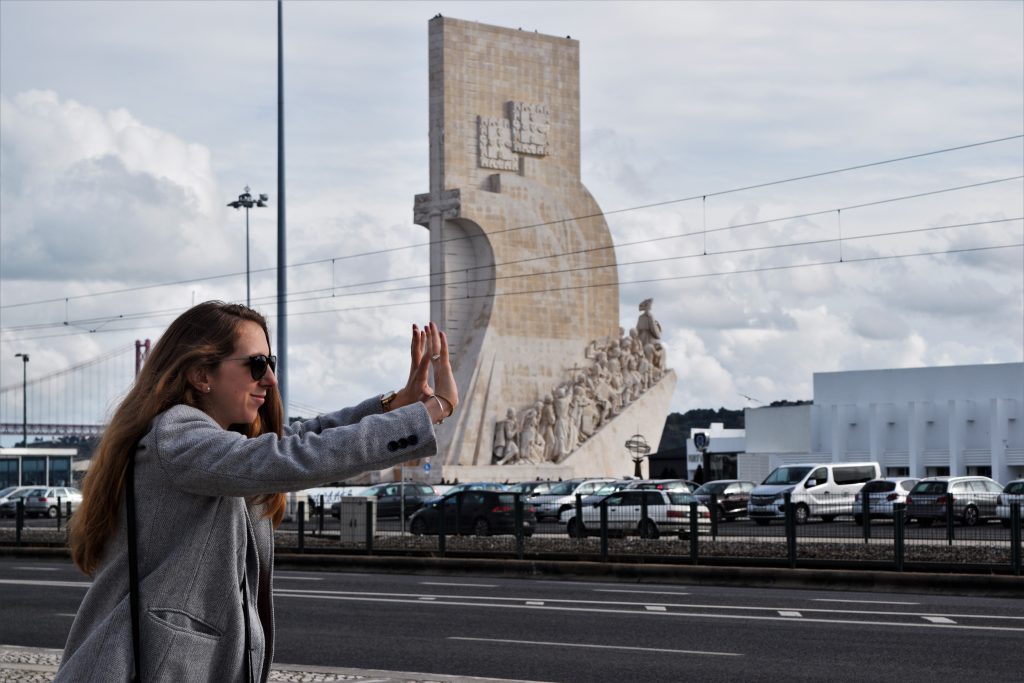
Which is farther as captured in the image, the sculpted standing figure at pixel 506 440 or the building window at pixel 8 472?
the building window at pixel 8 472

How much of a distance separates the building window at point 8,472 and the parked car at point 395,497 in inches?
1155

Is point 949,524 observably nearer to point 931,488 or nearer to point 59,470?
point 931,488

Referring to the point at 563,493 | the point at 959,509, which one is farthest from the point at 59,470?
the point at 959,509

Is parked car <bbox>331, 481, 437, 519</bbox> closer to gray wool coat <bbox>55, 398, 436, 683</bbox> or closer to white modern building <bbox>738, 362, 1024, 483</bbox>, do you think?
white modern building <bbox>738, 362, 1024, 483</bbox>

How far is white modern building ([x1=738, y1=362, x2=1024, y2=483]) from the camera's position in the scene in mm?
55094

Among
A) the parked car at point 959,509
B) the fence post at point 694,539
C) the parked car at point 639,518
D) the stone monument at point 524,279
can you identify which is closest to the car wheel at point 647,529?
the parked car at point 639,518

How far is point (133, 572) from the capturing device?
10.2ft

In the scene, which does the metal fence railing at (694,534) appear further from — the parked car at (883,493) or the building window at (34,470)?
the building window at (34,470)

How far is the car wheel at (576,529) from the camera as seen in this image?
2422 cm

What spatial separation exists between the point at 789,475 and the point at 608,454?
2186 cm

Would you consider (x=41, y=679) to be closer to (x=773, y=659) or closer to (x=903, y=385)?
(x=773, y=659)

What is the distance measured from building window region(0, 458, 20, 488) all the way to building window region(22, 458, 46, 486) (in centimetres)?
94

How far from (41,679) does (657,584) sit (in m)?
13.1

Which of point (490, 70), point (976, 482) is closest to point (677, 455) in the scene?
point (490, 70)
